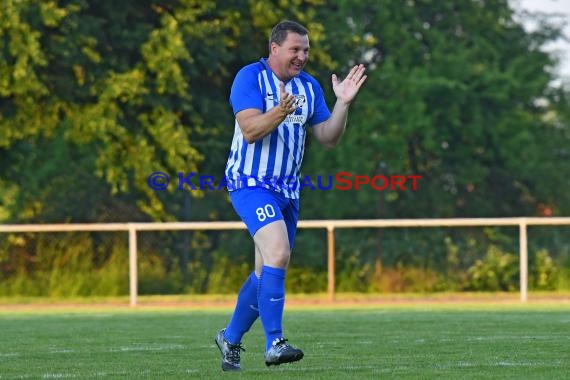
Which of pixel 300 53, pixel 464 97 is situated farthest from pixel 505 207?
pixel 300 53

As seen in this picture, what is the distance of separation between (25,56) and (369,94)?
9.70 metres

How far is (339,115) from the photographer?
27.3 ft

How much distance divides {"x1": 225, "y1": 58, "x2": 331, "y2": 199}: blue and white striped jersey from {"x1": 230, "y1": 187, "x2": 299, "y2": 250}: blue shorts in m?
0.03

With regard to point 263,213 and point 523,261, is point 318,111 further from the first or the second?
point 523,261

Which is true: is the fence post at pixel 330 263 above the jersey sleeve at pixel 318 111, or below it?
below

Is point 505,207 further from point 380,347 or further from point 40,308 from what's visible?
point 380,347

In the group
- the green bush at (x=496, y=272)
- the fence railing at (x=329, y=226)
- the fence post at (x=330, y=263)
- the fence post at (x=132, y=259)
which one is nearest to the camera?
the fence railing at (x=329, y=226)

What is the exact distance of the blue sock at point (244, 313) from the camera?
27.2 ft

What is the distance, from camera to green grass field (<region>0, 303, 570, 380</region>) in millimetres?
8016

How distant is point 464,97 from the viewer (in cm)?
2875

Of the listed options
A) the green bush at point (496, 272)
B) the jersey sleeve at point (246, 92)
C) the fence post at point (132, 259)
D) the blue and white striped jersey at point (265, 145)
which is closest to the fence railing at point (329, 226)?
the fence post at point (132, 259)

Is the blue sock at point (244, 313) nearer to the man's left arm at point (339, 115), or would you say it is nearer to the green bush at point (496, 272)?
the man's left arm at point (339, 115)

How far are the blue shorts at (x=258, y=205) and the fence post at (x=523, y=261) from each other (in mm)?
13375

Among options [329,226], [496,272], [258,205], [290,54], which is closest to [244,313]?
[258,205]
